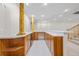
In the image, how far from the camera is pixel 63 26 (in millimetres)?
20938

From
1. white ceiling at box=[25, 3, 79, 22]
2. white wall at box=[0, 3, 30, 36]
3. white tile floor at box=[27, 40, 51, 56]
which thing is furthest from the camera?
white ceiling at box=[25, 3, 79, 22]

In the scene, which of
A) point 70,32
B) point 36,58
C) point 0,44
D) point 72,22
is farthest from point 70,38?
point 72,22

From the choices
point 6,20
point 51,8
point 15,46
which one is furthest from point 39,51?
point 51,8

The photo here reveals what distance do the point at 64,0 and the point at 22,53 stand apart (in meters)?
4.31

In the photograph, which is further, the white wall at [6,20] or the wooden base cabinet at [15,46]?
the white wall at [6,20]

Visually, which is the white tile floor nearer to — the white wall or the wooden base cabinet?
the wooden base cabinet

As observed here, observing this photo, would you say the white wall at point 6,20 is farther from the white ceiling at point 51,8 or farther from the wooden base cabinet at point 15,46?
the white ceiling at point 51,8

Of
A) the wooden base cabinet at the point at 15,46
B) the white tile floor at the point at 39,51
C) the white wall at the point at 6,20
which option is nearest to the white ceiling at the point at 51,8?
the white wall at the point at 6,20

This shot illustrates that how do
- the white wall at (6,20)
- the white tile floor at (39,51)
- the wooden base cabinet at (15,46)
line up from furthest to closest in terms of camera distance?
1. the white tile floor at (39,51)
2. the white wall at (6,20)
3. the wooden base cabinet at (15,46)

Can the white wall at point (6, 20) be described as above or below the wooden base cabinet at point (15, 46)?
above

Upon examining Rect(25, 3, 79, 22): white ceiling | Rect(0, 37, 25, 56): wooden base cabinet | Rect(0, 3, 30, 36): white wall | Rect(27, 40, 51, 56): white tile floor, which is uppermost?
Rect(25, 3, 79, 22): white ceiling

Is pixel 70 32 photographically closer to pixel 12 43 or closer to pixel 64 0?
pixel 12 43

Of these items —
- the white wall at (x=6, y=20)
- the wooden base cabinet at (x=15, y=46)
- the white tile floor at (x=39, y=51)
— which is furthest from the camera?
the white tile floor at (x=39, y=51)

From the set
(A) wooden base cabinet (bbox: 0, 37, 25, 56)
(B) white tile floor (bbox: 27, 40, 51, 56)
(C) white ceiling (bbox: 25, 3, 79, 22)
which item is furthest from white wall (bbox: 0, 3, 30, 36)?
(C) white ceiling (bbox: 25, 3, 79, 22)
